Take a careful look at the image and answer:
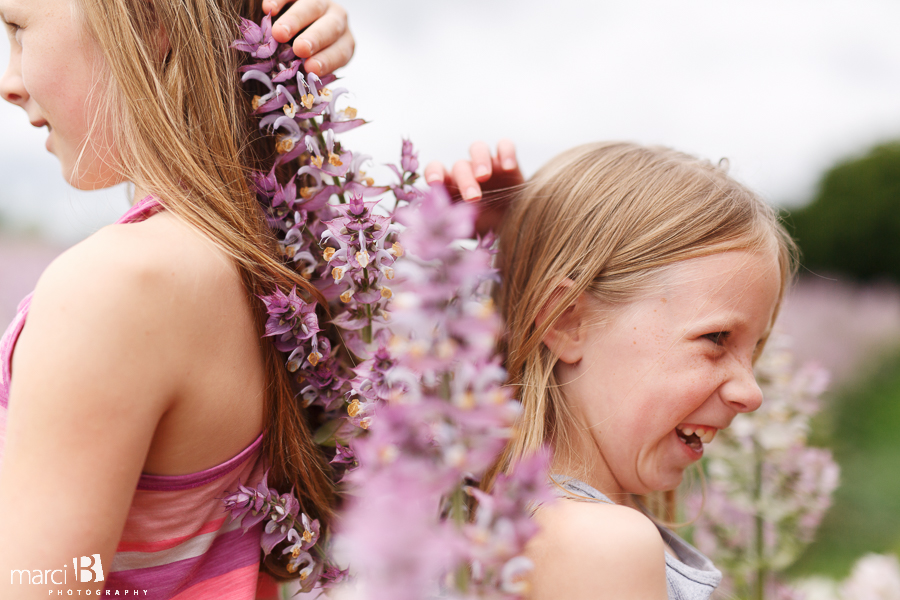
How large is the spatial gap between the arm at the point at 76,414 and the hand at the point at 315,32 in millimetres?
599

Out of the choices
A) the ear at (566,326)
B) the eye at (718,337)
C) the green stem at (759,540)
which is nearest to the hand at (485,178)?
the ear at (566,326)

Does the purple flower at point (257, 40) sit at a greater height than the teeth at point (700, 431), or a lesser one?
greater

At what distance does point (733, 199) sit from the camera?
4.82 ft

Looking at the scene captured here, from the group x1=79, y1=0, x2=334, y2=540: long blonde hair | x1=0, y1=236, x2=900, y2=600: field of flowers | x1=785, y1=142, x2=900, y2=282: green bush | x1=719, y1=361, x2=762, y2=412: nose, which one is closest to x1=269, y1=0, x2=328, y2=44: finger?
x1=79, y1=0, x2=334, y2=540: long blonde hair

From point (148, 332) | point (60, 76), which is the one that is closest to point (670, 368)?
point (148, 332)

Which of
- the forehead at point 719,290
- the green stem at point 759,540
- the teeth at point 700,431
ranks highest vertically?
the forehead at point 719,290

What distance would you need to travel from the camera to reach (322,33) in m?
1.35

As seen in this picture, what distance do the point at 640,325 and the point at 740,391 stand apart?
0.89 ft

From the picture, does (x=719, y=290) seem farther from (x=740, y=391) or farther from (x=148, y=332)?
(x=148, y=332)

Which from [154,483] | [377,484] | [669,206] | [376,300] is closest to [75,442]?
[154,483]

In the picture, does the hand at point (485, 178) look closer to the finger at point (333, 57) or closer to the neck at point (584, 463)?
the finger at point (333, 57)

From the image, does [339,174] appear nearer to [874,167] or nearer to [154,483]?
[154,483]

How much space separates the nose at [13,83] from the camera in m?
1.30

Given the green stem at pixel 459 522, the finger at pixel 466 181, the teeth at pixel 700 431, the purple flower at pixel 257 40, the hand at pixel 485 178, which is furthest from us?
the hand at pixel 485 178
